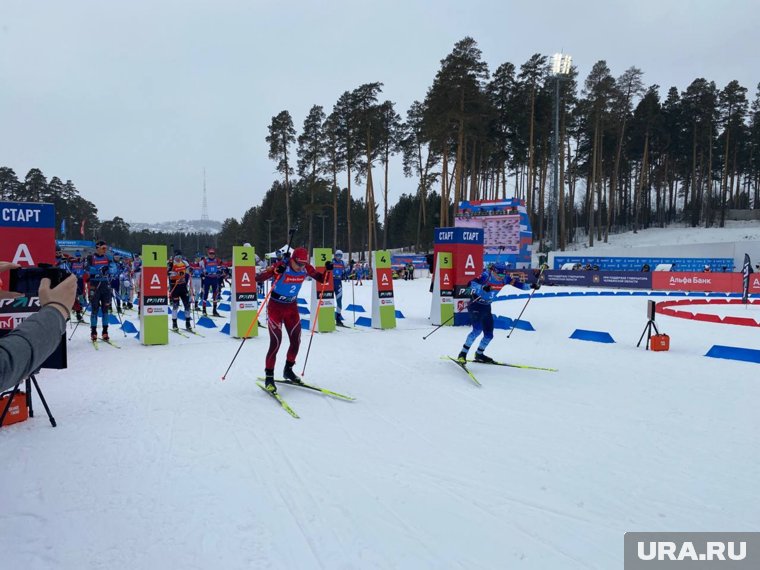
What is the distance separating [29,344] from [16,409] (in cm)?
478

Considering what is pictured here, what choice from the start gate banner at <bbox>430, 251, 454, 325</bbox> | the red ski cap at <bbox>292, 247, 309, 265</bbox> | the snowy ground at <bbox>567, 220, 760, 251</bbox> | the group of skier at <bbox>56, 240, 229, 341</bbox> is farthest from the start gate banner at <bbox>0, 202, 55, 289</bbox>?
the snowy ground at <bbox>567, 220, 760, 251</bbox>

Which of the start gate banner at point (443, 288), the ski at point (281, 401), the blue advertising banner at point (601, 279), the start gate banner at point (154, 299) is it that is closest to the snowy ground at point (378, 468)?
the ski at point (281, 401)

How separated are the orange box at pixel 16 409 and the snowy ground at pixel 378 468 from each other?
0.75ft

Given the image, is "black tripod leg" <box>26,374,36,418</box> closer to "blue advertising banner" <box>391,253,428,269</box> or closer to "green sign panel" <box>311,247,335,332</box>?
"green sign panel" <box>311,247,335,332</box>

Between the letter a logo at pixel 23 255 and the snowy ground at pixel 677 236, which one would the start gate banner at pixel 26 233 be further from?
the snowy ground at pixel 677 236

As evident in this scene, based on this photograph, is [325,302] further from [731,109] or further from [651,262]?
[731,109]

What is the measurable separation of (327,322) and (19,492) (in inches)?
345

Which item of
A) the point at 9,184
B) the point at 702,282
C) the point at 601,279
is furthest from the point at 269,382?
the point at 9,184

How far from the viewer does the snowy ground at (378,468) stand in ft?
9.78

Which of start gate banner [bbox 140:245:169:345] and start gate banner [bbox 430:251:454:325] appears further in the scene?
start gate banner [bbox 430:251:454:325]

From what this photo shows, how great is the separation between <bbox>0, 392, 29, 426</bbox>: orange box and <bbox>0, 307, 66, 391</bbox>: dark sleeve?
4617 mm

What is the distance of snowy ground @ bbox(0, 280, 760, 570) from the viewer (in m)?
2.98

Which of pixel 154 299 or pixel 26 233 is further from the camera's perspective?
pixel 154 299

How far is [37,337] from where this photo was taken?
1522mm
